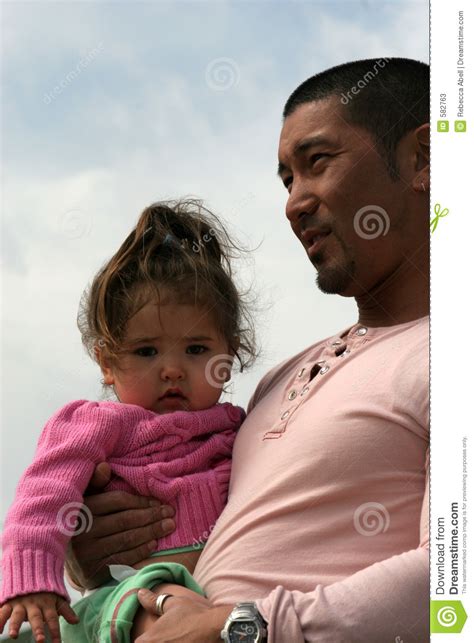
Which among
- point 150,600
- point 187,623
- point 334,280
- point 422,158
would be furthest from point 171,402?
point 422,158

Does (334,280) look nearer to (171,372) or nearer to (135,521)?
(171,372)

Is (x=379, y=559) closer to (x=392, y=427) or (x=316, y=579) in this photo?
(x=316, y=579)

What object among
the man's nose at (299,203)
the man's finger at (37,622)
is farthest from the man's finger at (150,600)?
the man's nose at (299,203)

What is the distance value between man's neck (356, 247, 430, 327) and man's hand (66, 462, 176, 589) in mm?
781

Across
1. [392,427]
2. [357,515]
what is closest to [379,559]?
[357,515]

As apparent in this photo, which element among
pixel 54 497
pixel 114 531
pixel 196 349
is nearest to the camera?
Result: pixel 54 497

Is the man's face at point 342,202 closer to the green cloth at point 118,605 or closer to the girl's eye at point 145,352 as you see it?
the girl's eye at point 145,352

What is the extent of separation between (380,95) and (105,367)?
3.64 feet

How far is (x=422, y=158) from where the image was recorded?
2.67 m

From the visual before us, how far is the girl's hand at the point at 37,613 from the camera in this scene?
86.8 inches

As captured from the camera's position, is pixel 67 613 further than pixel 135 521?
No

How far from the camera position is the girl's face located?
2.66 m

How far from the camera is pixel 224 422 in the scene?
2711 mm

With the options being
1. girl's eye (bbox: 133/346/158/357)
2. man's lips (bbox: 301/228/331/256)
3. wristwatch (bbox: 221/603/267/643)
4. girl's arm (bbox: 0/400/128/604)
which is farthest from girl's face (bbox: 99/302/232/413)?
wristwatch (bbox: 221/603/267/643)
